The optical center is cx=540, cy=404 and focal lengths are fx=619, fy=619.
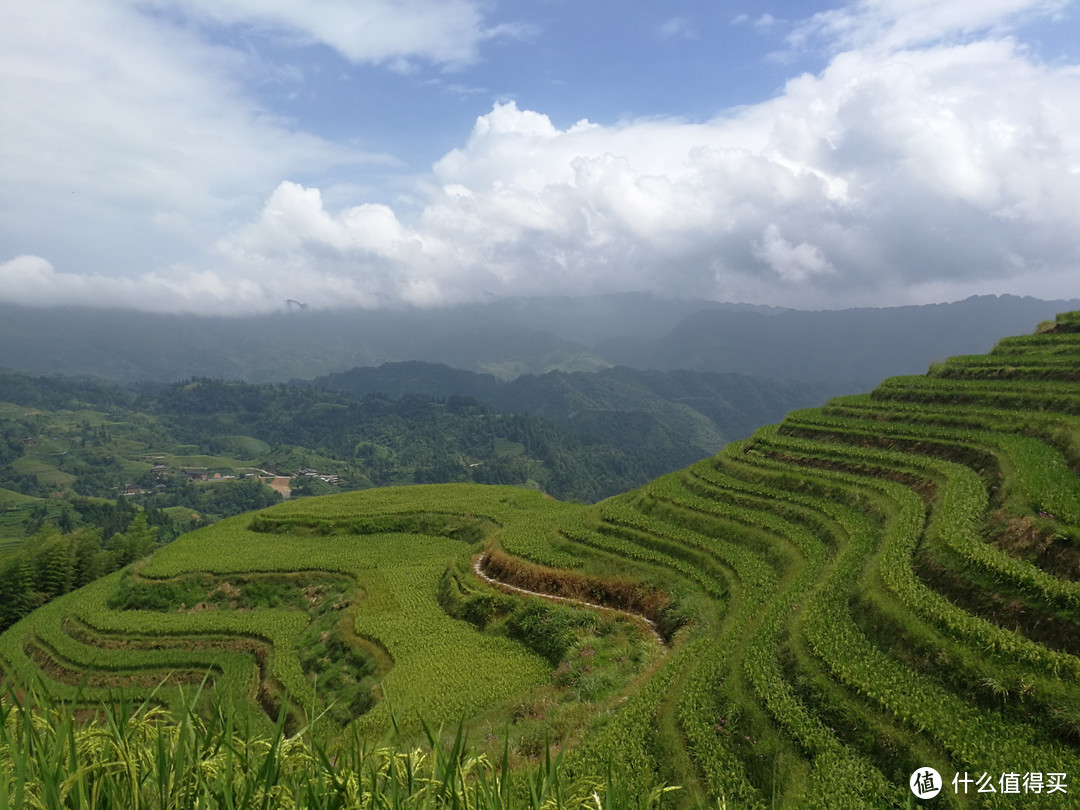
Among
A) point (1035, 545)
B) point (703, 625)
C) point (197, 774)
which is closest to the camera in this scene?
point (197, 774)

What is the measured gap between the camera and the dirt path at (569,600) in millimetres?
26969

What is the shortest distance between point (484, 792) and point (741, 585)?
79.6 feet

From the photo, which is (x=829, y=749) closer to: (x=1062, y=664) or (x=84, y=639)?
(x=1062, y=664)

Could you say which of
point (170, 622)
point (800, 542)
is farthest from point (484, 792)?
point (170, 622)

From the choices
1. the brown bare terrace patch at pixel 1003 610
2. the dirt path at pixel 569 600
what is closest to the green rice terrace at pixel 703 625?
the brown bare terrace patch at pixel 1003 610

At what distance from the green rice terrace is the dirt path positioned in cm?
22

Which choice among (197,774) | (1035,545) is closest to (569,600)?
(1035,545)

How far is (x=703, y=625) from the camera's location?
2452 centimetres

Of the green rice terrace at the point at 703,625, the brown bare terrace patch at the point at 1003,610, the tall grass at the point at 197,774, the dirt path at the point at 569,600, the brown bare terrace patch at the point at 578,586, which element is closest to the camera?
the tall grass at the point at 197,774

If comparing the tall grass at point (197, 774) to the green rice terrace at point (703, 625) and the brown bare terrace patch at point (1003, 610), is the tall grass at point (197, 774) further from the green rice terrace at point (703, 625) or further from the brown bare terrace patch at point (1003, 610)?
the brown bare terrace patch at point (1003, 610)

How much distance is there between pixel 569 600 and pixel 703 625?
8.21m

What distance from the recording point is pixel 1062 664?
13.9 meters

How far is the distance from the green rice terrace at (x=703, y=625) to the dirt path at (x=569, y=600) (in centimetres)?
22

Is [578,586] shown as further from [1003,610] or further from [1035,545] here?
[1035,545]
